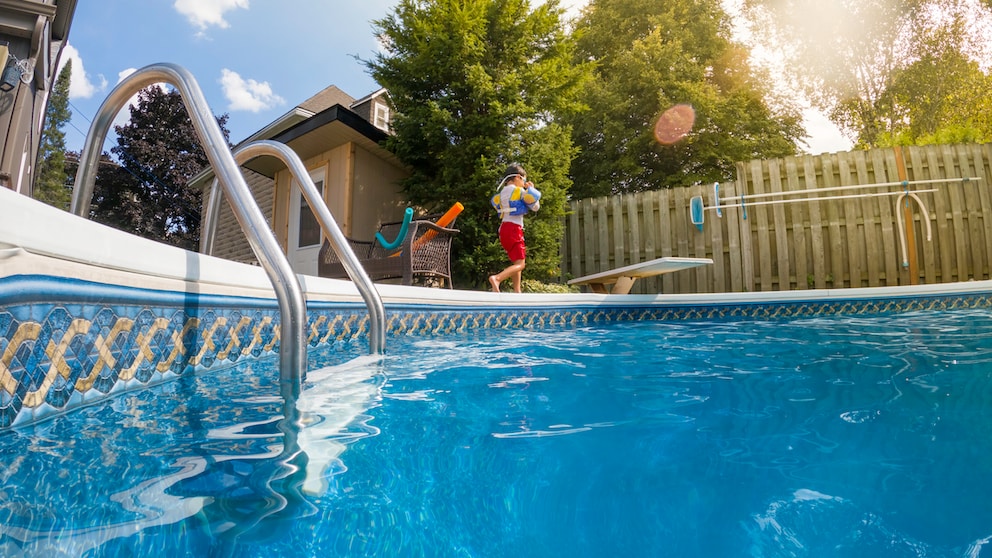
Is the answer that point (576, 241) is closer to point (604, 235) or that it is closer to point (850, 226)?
point (604, 235)

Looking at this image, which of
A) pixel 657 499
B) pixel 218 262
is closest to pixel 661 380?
pixel 657 499

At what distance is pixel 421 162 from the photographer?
7.82 metres

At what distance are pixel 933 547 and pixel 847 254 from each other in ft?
28.6

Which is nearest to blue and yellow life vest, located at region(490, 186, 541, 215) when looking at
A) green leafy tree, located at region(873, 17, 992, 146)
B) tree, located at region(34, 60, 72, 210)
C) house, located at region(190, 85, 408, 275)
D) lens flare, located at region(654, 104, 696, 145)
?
house, located at region(190, 85, 408, 275)

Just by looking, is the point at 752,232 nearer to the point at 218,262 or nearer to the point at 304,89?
the point at 218,262

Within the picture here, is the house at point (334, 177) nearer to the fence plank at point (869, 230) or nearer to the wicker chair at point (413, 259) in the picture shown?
the wicker chair at point (413, 259)

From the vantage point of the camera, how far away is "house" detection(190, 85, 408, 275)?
25.3ft

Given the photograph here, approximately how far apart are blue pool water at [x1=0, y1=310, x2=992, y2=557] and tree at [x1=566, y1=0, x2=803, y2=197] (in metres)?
12.0

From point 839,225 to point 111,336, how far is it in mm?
9239

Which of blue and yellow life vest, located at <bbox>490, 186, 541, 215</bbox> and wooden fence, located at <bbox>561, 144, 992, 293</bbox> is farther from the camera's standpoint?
wooden fence, located at <bbox>561, 144, 992, 293</bbox>

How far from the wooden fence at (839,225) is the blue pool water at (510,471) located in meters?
6.92

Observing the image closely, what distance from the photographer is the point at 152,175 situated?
22.9m

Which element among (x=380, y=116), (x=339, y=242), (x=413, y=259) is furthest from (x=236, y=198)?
(x=380, y=116)

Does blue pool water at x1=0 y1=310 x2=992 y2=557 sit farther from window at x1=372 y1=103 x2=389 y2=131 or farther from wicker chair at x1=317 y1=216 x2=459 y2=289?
window at x1=372 y1=103 x2=389 y2=131
